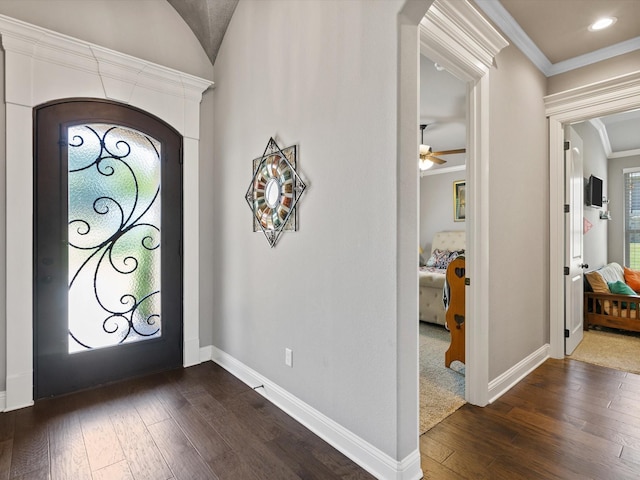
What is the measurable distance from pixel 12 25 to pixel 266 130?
173 centimetres

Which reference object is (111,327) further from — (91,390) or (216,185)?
(216,185)

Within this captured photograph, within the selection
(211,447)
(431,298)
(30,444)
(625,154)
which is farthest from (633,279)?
(30,444)

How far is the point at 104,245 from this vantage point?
8.60 feet

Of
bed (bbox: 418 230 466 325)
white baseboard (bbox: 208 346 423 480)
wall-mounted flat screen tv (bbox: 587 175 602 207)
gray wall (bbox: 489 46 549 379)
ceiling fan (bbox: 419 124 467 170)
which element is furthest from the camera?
ceiling fan (bbox: 419 124 467 170)

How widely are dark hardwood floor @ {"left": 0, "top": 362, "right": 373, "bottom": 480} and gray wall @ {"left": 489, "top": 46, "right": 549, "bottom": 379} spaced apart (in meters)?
1.54

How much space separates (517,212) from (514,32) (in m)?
1.41

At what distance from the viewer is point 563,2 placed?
2377 millimetres

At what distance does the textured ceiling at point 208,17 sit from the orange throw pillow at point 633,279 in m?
6.15

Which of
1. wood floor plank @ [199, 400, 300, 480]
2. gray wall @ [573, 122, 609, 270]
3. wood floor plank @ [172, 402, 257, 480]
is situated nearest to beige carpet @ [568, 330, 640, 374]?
gray wall @ [573, 122, 609, 270]

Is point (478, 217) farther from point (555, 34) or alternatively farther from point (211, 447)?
point (211, 447)

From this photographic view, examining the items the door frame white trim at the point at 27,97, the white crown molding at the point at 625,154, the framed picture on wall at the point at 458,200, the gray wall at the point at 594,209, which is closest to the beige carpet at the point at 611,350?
the gray wall at the point at 594,209

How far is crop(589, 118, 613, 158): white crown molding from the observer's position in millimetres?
4918

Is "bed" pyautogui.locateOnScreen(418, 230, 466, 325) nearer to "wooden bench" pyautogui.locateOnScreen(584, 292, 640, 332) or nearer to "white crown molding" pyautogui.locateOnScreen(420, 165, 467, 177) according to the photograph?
"wooden bench" pyautogui.locateOnScreen(584, 292, 640, 332)

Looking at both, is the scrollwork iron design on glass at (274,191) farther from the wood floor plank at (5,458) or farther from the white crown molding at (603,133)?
the white crown molding at (603,133)
